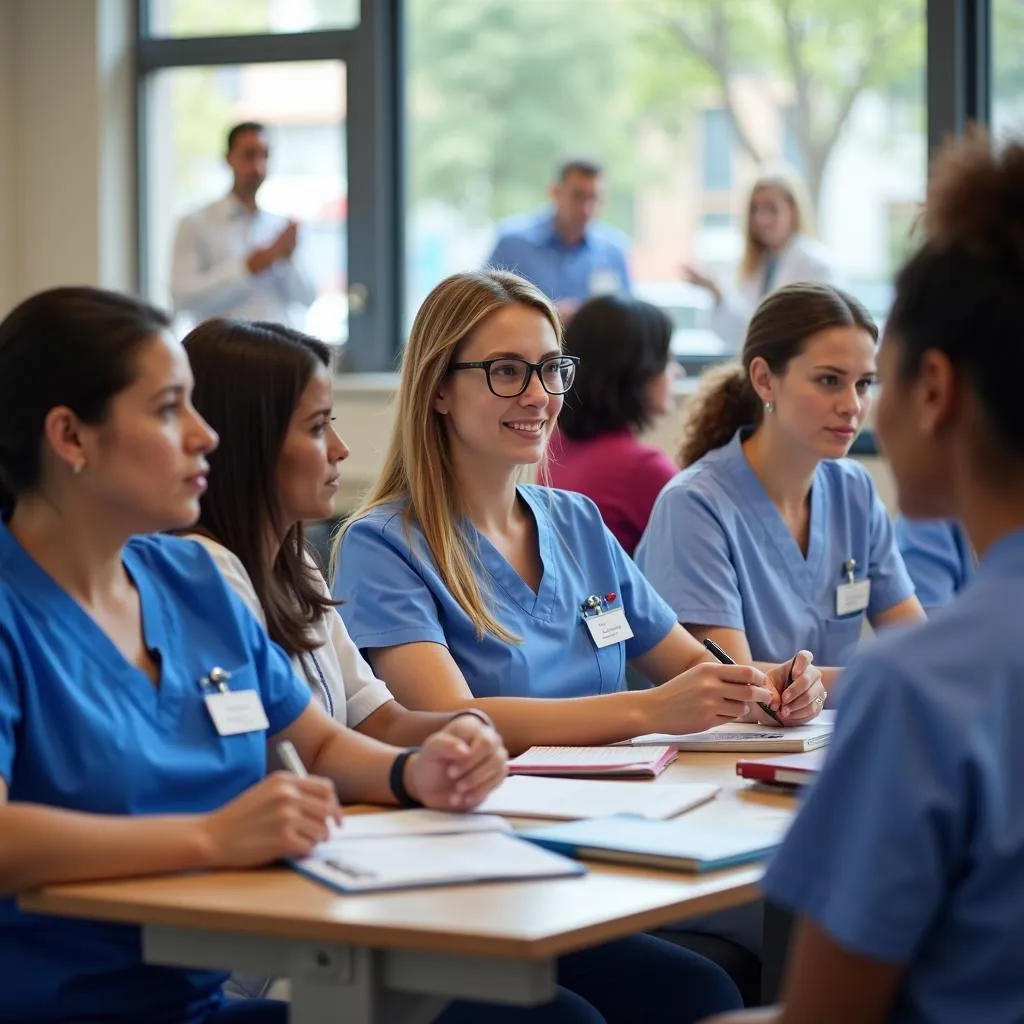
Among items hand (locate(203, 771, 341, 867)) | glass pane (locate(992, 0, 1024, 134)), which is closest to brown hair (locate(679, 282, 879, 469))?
hand (locate(203, 771, 341, 867))

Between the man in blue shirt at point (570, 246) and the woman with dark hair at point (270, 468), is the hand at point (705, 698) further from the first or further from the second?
the man in blue shirt at point (570, 246)

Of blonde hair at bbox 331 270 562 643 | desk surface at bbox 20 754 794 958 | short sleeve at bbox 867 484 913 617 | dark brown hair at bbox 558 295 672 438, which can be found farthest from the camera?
dark brown hair at bbox 558 295 672 438

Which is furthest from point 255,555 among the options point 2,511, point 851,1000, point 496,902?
point 851,1000

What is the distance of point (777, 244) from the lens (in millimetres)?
5684

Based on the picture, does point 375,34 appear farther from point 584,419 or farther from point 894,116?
point 584,419

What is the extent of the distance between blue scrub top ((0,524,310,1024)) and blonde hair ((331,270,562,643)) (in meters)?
0.68

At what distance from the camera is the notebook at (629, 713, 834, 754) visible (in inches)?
81.2

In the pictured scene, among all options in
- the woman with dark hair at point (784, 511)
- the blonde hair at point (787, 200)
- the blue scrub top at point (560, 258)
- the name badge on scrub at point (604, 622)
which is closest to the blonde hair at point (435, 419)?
the name badge on scrub at point (604, 622)

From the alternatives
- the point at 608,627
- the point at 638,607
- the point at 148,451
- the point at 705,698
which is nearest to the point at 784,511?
the point at 638,607

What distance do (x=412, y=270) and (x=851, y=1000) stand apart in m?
5.76

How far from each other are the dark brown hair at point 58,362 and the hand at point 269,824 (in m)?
0.41

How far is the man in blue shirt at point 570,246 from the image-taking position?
5945 mm

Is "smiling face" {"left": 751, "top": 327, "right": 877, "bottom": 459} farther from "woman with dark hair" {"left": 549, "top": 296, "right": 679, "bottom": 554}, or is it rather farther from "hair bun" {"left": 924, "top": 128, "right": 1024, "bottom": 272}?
"hair bun" {"left": 924, "top": 128, "right": 1024, "bottom": 272}

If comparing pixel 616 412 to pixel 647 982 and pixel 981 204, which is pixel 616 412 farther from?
pixel 981 204
